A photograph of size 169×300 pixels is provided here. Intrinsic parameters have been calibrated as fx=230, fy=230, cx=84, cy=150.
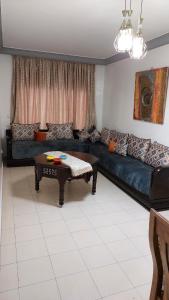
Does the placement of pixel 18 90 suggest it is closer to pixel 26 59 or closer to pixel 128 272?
pixel 26 59

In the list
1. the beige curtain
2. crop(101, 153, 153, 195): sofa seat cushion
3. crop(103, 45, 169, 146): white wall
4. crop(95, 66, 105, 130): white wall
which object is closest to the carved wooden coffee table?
crop(101, 153, 153, 195): sofa seat cushion

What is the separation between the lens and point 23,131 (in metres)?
5.19

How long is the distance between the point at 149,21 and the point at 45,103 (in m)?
3.14

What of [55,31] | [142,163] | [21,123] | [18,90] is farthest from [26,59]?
[142,163]

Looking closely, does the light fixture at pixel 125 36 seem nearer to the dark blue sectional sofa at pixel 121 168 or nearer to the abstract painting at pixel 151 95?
the dark blue sectional sofa at pixel 121 168

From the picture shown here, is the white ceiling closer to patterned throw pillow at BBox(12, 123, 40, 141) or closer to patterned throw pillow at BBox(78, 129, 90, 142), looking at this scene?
patterned throw pillow at BBox(12, 123, 40, 141)

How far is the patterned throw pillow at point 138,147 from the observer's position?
404 centimetres

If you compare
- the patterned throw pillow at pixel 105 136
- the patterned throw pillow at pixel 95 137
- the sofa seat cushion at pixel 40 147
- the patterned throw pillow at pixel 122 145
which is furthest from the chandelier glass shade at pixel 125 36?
the patterned throw pillow at pixel 95 137

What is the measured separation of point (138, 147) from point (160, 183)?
3.77 feet

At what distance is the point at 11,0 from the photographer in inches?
102

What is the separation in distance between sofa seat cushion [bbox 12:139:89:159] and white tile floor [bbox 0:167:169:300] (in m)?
1.26

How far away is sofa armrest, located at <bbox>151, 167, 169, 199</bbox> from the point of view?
304cm

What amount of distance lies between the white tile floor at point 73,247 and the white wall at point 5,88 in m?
2.18

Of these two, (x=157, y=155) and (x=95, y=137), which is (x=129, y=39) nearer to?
(x=157, y=155)
